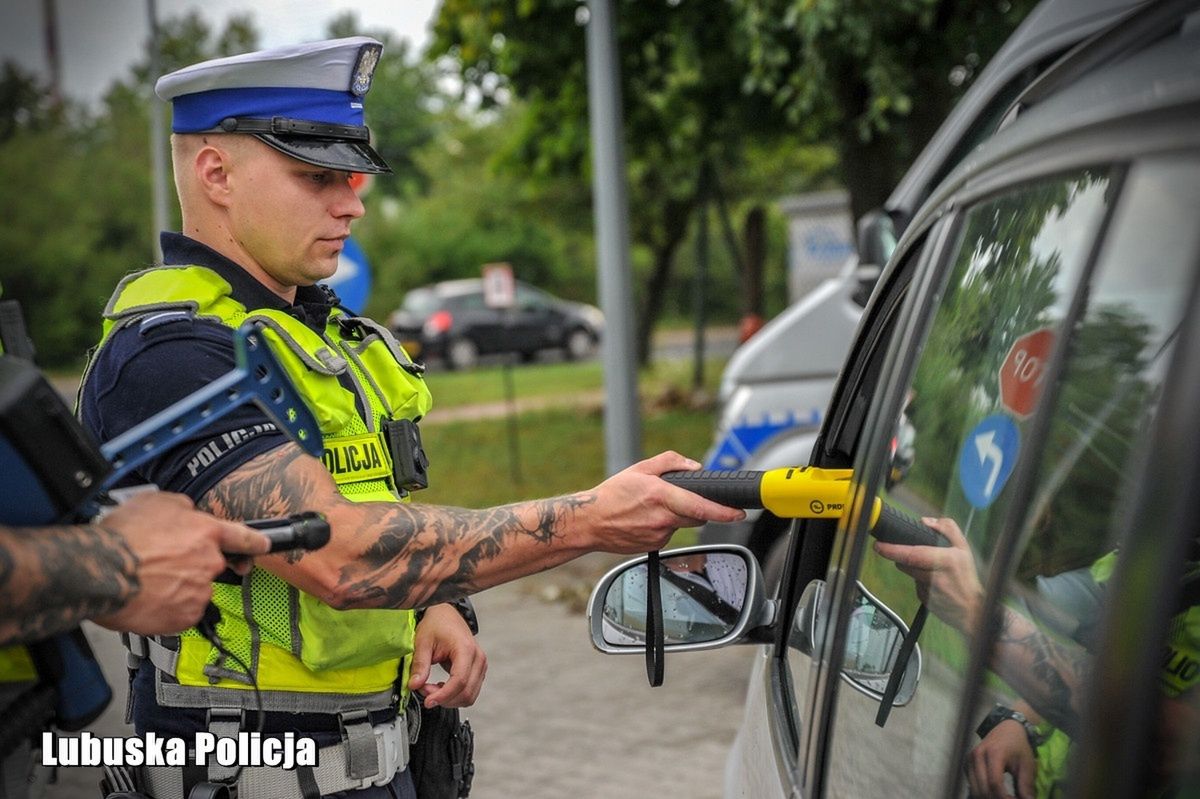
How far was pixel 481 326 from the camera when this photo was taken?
27859mm

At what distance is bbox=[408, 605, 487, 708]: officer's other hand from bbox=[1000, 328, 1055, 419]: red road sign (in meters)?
1.20

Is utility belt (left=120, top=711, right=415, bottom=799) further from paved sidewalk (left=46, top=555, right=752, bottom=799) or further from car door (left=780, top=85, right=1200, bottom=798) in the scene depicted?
paved sidewalk (left=46, top=555, right=752, bottom=799)

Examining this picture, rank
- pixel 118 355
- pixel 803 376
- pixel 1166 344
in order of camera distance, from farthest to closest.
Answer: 1. pixel 803 376
2. pixel 118 355
3. pixel 1166 344

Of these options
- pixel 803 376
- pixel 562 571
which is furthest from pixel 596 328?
pixel 803 376

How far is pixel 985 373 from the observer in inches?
59.7

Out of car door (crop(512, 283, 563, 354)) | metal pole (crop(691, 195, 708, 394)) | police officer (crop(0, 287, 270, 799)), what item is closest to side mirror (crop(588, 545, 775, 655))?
police officer (crop(0, 287, 270, 799))

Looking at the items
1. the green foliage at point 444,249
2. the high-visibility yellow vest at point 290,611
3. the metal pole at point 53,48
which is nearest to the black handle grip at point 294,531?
the high-visibility yellow vest at point 290,611

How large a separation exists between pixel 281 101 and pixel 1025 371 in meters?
1.25

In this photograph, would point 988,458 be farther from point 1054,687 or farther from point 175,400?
point 175,400

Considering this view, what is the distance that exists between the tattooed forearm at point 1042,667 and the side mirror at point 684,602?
2.82 feet

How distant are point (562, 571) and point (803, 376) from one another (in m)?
2.88

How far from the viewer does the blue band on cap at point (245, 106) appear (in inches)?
82.7

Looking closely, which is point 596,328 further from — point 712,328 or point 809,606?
point 809,606

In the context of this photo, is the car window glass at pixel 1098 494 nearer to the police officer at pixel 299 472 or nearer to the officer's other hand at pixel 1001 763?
the officer's other hand at pixel 1001 763
